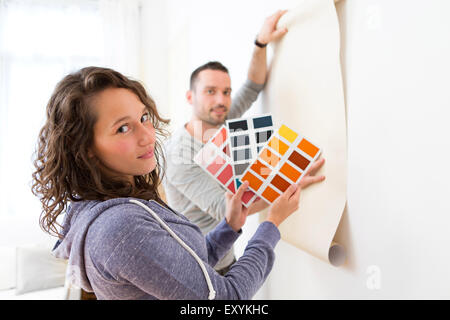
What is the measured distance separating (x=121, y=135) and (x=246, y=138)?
15.0 inches

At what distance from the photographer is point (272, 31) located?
115 cm

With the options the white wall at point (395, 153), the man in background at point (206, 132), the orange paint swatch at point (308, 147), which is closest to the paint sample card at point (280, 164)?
the orange paint swatch at point (308, 147)

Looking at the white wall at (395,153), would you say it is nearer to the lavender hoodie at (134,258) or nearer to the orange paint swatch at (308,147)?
the orange paint swatch at (308,147)

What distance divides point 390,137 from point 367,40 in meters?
0.25

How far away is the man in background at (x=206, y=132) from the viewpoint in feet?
3.99

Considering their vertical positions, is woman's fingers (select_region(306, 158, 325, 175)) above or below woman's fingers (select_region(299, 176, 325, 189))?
above

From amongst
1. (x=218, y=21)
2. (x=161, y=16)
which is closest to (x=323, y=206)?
(x=218, y=21)

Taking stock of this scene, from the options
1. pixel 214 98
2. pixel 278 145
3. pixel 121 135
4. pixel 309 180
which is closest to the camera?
pixel 121 135

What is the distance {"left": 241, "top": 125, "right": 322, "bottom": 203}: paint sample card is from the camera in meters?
0.89

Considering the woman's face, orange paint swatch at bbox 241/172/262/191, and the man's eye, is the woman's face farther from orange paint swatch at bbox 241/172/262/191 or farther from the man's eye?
orange paint swatch at bbox 241/172/262/191


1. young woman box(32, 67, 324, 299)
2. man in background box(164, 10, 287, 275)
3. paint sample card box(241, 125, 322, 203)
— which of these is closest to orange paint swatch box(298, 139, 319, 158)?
paint sample card box(241, 125, 322, 203)

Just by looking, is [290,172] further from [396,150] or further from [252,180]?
[396,150]

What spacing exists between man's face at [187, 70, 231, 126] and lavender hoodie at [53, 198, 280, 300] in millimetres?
698

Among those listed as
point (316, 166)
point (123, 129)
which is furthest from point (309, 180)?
point (123, 129)
